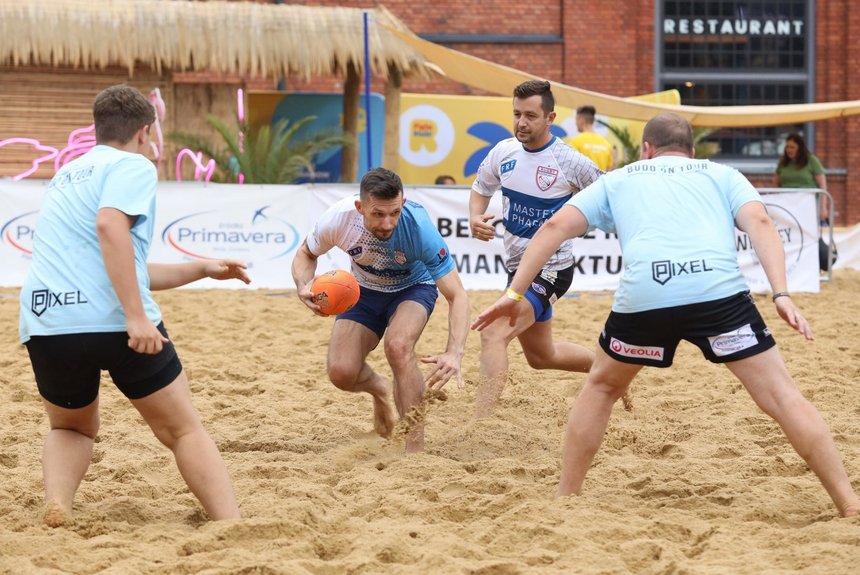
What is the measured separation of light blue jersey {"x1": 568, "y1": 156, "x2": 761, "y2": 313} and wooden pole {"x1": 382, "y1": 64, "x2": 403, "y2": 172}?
12986 mm

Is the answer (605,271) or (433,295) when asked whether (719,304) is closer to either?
(433,295)

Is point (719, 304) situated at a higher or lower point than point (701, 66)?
lower

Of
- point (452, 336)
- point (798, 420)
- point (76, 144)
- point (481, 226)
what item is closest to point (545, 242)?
point (452, 336)

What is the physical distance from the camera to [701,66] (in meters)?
24.6

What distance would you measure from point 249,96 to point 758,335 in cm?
1624

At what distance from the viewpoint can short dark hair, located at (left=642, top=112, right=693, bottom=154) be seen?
4.68 metres

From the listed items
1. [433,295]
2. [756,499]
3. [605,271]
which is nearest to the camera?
[756,499]

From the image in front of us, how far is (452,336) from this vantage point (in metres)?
5.51

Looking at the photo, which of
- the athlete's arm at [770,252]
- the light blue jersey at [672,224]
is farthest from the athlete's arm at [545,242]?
the athlete's arm at [770,252]

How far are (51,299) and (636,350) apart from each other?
2218 millimetres

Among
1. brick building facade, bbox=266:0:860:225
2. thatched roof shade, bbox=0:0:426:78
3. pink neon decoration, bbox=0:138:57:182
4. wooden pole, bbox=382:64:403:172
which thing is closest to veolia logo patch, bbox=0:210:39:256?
thatched roof shade, bbox=0:0:426:78

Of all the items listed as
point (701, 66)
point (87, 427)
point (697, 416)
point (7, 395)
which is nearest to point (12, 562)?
point (87, 427)

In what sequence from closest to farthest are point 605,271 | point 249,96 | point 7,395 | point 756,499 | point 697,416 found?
1. point 756,499
2. point 697,416
3. point 7,395
4. point 605,271
5. point 249,96

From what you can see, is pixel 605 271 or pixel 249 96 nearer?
pixel 605 271
